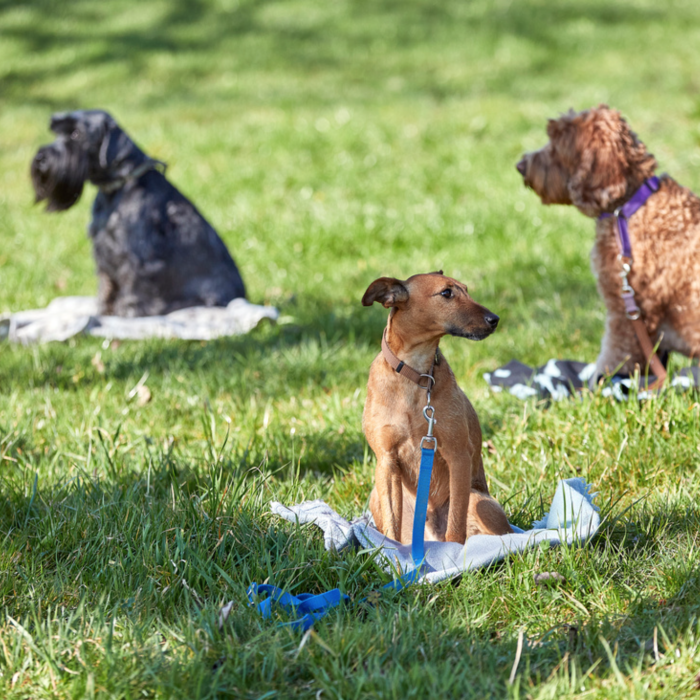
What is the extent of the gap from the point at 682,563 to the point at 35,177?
230 inches

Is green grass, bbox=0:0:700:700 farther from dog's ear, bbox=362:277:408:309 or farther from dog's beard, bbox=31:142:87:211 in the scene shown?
dog's beard, bbox=31:142:87:211

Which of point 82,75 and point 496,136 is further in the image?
point 82,75

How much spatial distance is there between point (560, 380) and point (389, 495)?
1.99m

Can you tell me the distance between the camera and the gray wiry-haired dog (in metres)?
6.34

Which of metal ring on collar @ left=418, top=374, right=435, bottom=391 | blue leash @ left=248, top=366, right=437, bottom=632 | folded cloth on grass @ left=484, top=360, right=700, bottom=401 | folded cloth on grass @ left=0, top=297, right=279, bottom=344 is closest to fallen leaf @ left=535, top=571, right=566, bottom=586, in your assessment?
blue leash @ left=248, top=366, right=437, bottom=632

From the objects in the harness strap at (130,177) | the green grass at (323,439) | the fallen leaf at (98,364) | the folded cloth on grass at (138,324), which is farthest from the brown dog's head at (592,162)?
the harness strap at (130,177)

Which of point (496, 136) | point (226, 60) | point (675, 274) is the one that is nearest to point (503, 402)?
point (675, 274)

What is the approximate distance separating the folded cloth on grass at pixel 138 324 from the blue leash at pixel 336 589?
143 inches

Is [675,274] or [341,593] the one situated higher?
[675,274]

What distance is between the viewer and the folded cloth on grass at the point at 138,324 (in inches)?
242

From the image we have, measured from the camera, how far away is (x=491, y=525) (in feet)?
9.62

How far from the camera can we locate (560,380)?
4512 mm

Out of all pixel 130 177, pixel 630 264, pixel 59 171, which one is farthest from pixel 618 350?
pixel 59 171

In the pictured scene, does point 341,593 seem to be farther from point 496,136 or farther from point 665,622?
point 496,136
